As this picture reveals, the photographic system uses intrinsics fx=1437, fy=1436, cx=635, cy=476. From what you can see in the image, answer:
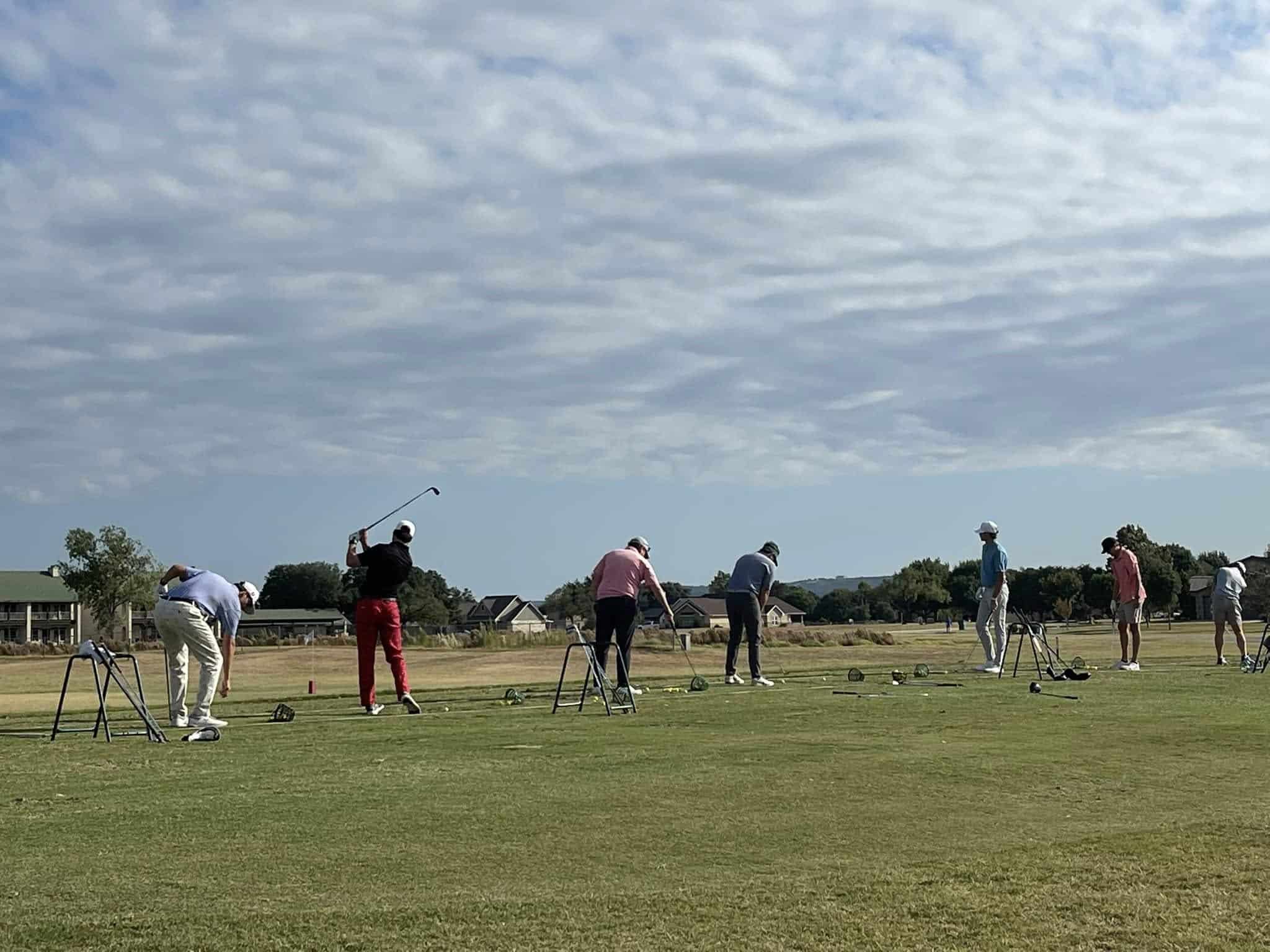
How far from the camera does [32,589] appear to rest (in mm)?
120250

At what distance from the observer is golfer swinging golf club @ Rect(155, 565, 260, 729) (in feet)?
43.6

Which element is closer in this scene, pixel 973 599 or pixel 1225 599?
pixel 1225 599

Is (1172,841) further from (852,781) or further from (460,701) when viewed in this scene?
(460,701)

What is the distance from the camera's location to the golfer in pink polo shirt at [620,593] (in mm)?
17219

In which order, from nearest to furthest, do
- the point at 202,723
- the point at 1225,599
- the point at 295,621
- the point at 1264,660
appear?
the point at 202,723
the point at 1264,660
the point at 1225,599
the point at 295,621

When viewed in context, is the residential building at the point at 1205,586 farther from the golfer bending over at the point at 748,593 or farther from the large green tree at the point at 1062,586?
the golfer bending over at the point at 748,593

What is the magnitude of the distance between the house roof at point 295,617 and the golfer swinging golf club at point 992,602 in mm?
116473

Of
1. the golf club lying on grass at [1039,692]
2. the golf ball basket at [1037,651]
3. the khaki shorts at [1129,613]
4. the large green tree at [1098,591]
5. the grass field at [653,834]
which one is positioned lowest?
the grass field at [653,834]

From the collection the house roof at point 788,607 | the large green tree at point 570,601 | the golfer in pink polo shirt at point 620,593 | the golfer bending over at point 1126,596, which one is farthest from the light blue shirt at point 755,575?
the house roof at point 788,607

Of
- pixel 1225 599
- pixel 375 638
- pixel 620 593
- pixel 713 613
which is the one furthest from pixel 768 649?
pixel 713 613

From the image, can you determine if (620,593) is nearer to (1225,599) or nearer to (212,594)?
(212,594)

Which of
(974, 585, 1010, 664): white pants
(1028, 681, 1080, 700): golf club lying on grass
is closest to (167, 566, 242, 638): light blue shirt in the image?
(1028, 681, 1080, 700): golf club lying on grass

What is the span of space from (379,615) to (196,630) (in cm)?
231

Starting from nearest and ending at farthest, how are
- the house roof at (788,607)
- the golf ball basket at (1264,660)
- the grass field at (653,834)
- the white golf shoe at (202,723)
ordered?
the grass field at (653,834) < the white golf shoe at (202,723) < the golf ball basket at (1264,660) < the house roof at (788,607)
